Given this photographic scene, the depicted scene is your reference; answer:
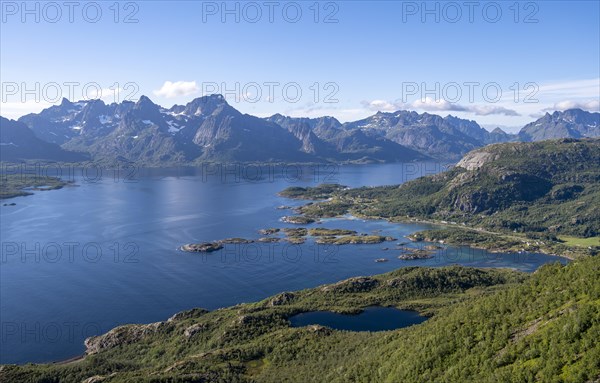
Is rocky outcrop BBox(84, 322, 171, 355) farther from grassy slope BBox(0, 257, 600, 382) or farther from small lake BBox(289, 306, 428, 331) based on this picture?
small lake BBox(289, 306, 428, 331)


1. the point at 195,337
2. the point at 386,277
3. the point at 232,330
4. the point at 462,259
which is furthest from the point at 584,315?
the point at 462,259

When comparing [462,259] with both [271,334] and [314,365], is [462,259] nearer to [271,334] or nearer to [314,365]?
[271,334]

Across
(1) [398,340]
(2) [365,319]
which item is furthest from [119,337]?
(1) [398,340]

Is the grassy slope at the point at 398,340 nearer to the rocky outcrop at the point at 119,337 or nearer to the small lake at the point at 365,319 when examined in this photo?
the rocky outcrop at the point at 119,337

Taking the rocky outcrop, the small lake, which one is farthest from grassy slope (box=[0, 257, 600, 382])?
the small lake

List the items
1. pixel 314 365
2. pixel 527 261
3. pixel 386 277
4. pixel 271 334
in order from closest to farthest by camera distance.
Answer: pixel 314 365
pixel 271 334
pixel 386 277
pixel 527 261

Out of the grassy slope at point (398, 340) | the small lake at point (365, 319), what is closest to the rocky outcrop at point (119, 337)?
the grassy slope at point (398, 340)
